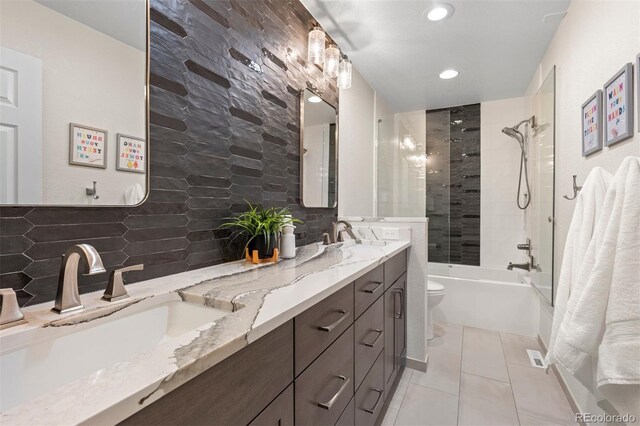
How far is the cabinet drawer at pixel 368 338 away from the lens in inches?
47.1

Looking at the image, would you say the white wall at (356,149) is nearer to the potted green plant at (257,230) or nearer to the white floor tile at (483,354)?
the potted green plant at (257,230)

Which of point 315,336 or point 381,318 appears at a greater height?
point 315,336

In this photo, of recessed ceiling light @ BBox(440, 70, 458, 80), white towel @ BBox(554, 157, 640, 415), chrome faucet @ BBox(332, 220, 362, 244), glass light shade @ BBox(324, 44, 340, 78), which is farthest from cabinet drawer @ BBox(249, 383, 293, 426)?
recessed ceiling light @ BBox(440, 70, 458, 80)

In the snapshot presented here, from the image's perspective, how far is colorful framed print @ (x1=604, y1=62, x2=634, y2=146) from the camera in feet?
3.70

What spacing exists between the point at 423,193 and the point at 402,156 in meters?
0.54

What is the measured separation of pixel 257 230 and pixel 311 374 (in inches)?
26.1

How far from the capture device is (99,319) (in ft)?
2.31

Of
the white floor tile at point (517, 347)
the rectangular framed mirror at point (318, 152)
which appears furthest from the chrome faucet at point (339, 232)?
the white floor tile at point (517, 347)

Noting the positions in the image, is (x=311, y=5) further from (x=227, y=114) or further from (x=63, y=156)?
(x=63, y=156)

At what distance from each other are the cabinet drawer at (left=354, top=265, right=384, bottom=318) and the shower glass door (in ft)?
5.05

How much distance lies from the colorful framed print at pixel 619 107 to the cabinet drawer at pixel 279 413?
1.56 m

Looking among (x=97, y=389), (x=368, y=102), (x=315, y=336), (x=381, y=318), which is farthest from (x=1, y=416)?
(x=368, y=102)

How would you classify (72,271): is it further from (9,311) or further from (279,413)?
(279,413)

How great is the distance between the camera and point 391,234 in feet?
6.74
